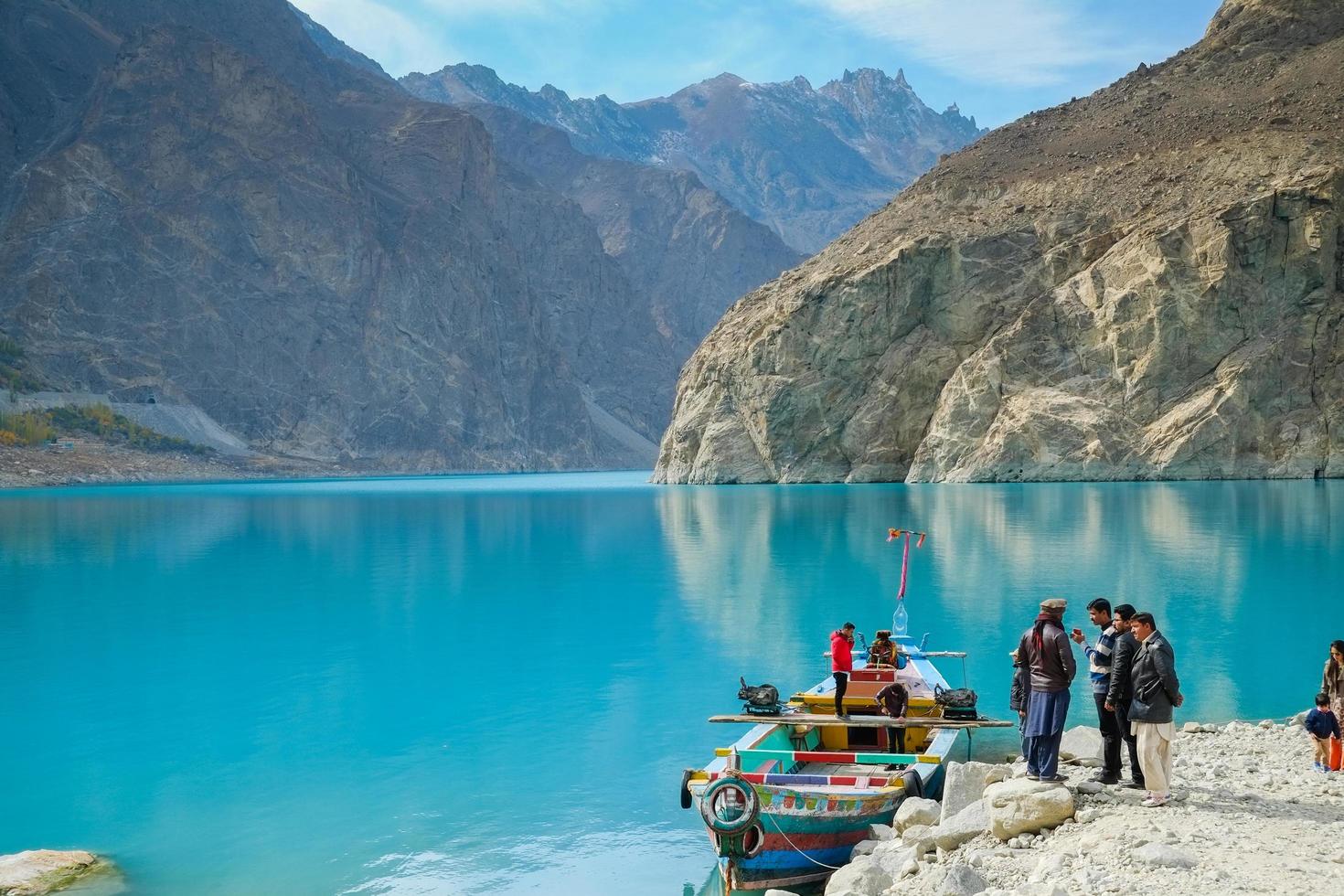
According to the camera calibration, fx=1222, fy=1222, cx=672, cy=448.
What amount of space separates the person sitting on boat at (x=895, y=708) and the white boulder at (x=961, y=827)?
422cm

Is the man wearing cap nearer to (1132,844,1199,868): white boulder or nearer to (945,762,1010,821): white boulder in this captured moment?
(945,762,1010,821): white boulder

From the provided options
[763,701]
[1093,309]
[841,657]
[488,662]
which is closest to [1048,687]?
[763,701]

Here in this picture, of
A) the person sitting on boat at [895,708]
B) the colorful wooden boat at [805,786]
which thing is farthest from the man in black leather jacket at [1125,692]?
the person sitting on boat at [895,708]

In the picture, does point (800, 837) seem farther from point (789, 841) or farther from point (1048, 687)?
point (1048, 687)

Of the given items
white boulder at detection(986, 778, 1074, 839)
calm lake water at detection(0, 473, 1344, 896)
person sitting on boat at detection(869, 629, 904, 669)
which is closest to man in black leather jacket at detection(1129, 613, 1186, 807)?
white boulder at detection(986, 778, 1074, 839)

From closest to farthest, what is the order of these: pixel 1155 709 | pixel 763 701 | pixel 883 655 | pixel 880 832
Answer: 1. pixel 1155 709
2. pixel 880 832
3. pixel 763 701
4. pixel 883 655

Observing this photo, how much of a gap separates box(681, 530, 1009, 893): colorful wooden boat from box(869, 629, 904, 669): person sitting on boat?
8.39 ft

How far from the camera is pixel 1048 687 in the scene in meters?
12.4

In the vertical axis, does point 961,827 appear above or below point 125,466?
below

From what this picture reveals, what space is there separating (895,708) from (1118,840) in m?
5.95

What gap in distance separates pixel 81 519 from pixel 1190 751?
72704mm

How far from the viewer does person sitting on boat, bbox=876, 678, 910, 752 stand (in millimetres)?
16031

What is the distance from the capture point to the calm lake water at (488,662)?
14664 mm

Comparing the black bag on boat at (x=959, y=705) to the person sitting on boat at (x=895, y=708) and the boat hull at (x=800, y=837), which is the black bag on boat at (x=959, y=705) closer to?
the person sitting on boat at (x=895, y=708)
